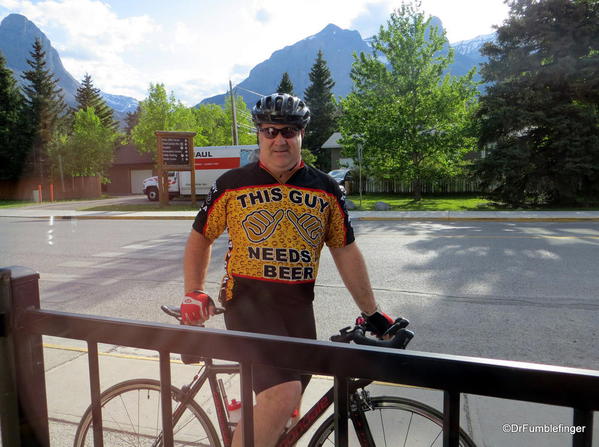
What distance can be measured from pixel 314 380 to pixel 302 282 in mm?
1669

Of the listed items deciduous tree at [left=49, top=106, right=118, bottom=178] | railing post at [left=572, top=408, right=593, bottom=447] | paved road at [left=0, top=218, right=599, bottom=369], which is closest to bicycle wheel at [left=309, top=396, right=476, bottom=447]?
railing post at [left=572, top=408, right=593, bottom=447]

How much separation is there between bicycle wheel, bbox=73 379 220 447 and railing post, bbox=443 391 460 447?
1.36m

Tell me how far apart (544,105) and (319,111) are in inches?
1537

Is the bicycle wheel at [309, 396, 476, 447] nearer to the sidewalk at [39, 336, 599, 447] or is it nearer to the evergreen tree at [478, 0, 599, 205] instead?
the sidewalk at [39, 336, 599, 447]

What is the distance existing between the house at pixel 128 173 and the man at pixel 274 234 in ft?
150

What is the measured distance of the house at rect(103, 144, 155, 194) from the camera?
151ft

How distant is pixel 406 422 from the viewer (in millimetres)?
2139

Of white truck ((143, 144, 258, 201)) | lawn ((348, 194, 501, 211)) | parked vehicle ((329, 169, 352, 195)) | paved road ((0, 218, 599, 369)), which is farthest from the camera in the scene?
parked vehicle ((329, 169, 352, 195))

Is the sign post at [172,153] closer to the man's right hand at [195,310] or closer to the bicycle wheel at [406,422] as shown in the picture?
the man's right hand at [195,310]

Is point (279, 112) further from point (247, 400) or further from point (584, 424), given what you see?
point (584, 424)

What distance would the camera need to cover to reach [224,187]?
7.94ft

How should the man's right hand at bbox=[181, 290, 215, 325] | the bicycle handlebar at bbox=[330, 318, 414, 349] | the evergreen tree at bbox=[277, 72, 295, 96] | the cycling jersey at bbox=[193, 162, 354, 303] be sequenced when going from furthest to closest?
the evergreen tree at bbox=[277, 72, 295, 96], the cycling jersey at bbox=[193, 162, 354, 303], the man's right hand at bbox=[181, 290, 215, 325], the bicycle handlebar at bbox=[330, 318, 414, 349]

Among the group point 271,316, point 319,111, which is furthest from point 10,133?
point 271,316

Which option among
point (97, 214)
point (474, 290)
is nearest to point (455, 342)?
point (474, 290)
